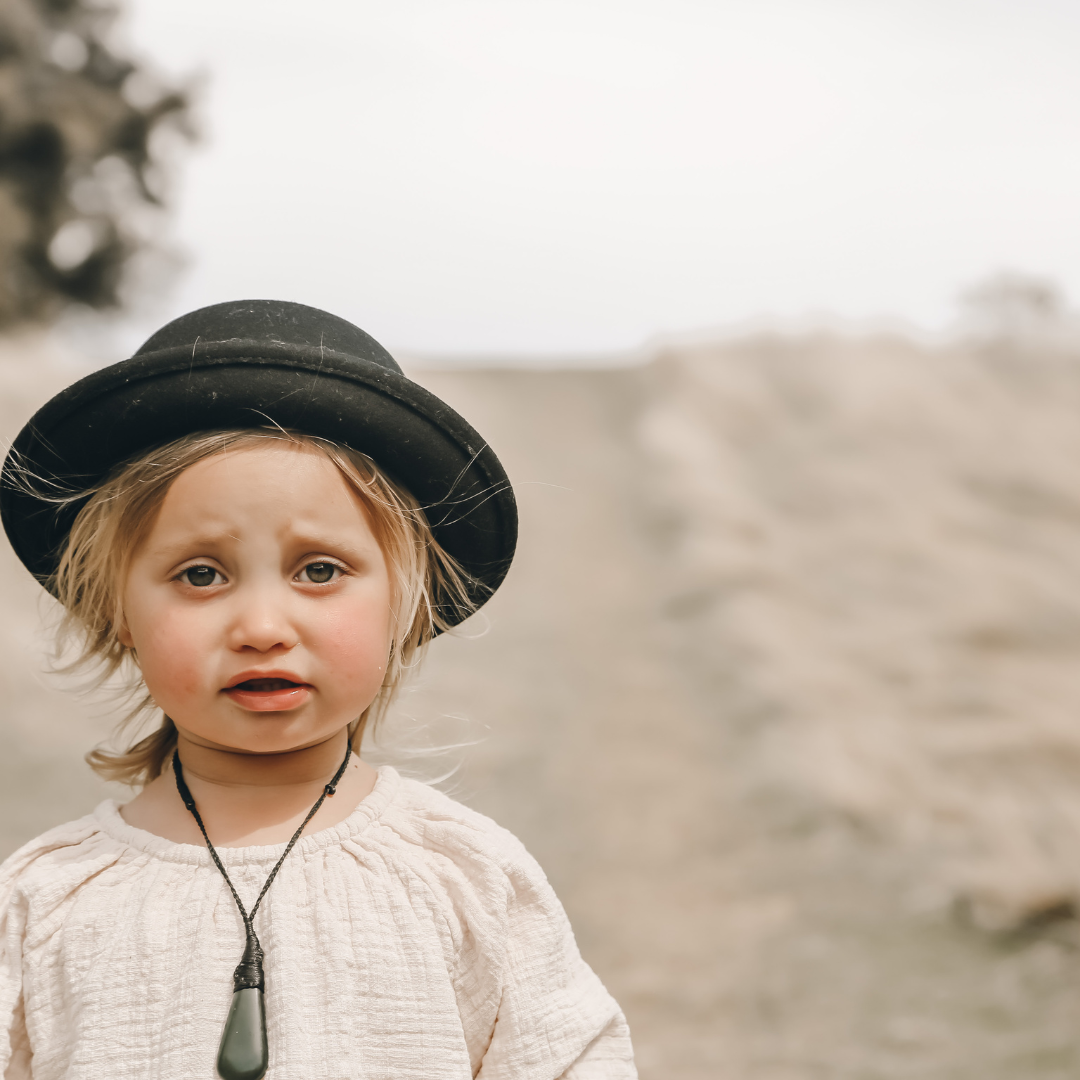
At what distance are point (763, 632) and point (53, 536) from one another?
5442mm

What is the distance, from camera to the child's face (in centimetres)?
129

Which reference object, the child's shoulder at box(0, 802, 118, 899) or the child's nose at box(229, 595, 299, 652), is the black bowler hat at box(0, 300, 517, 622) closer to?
the child's nose at box(229, 595, 299, 652)

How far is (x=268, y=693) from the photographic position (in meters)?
1.30

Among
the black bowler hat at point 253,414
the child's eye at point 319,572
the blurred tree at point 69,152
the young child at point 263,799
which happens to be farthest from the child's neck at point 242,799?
the blurred tree at point 69,152

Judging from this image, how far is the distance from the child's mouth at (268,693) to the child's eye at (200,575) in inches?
4.9

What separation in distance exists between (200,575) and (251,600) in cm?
8

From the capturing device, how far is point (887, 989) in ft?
12.2

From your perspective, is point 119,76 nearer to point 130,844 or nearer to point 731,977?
point 731,977

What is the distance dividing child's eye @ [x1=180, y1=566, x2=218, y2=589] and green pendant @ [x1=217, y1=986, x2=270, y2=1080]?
0.46 meters

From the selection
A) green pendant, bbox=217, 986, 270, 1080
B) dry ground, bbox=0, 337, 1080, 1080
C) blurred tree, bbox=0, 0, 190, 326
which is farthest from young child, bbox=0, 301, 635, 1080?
blurred tree, bbox=0, 0, 190, 326

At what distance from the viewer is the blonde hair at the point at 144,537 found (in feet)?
4.35

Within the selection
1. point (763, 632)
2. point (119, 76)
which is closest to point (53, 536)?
point (763, 632)

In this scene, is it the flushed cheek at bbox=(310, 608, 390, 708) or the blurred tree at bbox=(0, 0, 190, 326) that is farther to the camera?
the blurred tree at bbox=(0, 0, 190, 326)

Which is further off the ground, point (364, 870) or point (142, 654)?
point (142, 654)
